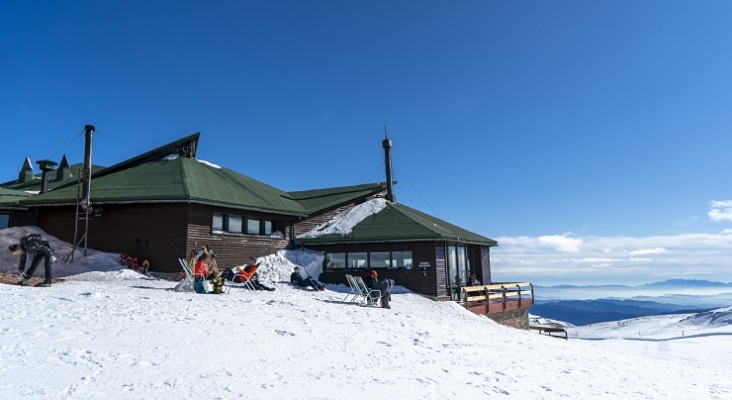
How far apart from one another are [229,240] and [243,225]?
1.32m

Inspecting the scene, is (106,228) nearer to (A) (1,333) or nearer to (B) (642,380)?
(A) (1,333)

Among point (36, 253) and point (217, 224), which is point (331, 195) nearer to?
point (217, 224)

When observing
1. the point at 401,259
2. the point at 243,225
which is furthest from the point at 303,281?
the point at 401,259

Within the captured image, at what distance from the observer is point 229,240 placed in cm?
2128

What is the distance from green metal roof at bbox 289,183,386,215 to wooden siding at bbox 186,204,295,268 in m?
3.04

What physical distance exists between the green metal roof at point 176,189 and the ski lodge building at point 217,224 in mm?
60

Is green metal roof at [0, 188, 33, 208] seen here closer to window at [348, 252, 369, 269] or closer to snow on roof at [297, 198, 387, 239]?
snow on roof at [297, 198, 387, 239]

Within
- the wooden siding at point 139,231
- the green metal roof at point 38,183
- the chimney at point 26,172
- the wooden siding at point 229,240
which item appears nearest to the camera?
the wooden siding at point 139,231

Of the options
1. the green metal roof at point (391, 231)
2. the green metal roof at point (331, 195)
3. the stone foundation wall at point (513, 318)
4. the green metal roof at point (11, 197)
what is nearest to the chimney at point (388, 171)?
the green metal roof at point (331, 195)

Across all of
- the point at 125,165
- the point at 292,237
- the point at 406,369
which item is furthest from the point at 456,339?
the point at 125,165

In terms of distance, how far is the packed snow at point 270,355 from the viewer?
20.6 ft

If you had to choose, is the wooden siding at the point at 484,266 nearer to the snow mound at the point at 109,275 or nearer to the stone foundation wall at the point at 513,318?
the stone foundation wall at the point at 513,318

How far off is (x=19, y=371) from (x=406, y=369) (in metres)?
6.17

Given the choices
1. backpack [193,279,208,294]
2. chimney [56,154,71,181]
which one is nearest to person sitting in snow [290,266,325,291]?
backpack [193,279,208,294]
